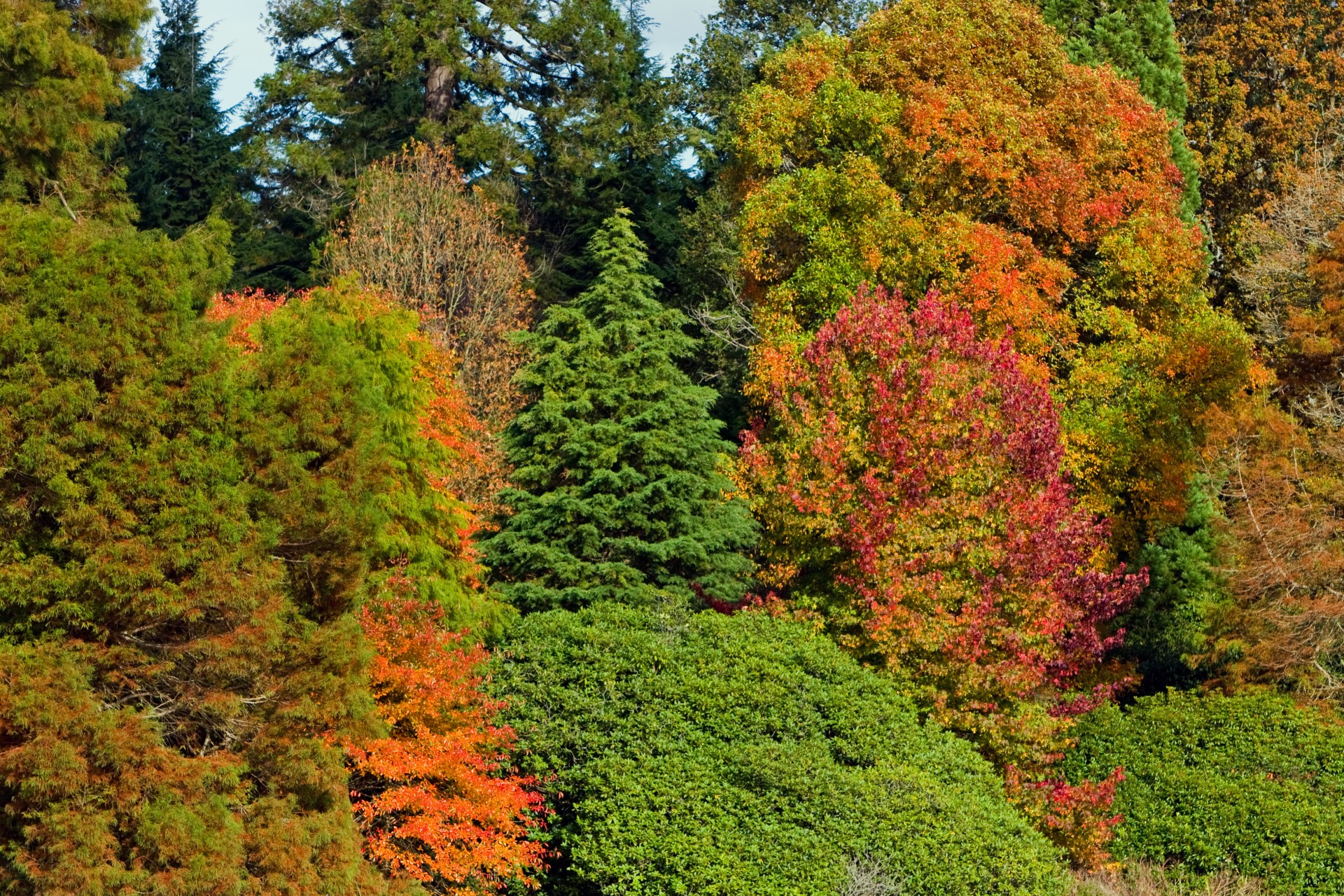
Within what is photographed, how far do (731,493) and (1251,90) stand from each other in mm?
21080

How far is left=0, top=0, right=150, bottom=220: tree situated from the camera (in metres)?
17.9

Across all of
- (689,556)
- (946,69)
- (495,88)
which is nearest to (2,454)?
(689,556)

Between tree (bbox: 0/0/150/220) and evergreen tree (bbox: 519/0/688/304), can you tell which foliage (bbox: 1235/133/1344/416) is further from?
tree (bbox: 0/0/150/220)

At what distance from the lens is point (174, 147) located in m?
39.8

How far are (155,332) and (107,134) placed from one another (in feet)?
23.9

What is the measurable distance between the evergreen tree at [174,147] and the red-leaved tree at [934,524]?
23175 mm

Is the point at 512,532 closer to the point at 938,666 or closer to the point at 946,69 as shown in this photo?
the point at 938,666

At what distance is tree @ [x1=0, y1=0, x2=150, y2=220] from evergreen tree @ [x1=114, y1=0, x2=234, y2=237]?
18.4m

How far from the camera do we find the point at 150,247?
1313 cm

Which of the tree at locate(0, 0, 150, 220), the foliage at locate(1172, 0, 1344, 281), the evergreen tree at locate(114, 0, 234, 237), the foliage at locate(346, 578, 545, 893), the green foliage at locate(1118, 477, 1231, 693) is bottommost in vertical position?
the foliage at locate(346, 578, 545, 893)

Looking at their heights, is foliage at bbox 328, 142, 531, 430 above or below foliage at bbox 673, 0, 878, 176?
below

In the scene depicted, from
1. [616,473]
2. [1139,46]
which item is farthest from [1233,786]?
[1139,46]

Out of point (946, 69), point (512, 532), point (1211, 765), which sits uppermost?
point (946, 69)

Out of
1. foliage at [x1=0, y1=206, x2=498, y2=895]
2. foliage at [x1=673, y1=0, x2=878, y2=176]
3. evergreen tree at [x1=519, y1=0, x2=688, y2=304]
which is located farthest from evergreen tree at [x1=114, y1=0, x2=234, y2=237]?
foliage at [x1=0, y1=206, x2=498, y2=895]
